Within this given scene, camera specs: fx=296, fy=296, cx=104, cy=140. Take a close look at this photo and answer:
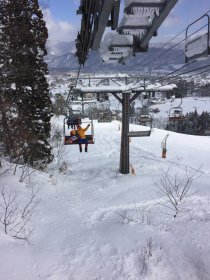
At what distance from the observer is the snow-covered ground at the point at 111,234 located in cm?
688

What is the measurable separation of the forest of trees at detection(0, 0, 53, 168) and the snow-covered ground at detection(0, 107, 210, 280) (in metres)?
2.31

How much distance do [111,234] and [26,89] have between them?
Result: 12454 mm

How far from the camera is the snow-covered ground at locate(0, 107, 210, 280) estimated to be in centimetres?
688

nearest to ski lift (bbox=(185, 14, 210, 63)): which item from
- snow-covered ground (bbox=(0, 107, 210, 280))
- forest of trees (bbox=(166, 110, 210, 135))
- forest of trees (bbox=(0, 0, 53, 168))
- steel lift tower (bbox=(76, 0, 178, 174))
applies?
steel lift tower (bbox=(76, 0, 178, 174))

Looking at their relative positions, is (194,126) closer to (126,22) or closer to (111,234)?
(111,234)

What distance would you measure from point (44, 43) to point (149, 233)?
1474 cm

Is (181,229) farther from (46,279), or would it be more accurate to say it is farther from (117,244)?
(46,279)

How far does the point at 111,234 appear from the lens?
8.91 meters

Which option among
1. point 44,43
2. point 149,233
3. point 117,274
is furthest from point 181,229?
point 44,43

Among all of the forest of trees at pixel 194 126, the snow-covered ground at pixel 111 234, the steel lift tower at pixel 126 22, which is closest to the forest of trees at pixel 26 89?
the snow-covered ground at pixel 111 234

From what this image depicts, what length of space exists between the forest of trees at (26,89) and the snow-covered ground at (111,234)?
2311mm

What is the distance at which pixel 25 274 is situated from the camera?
21.1 feet

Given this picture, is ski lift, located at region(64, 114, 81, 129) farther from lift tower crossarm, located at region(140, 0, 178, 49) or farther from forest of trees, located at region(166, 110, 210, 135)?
forest of trees, located at region(166, 110, 210, 135)

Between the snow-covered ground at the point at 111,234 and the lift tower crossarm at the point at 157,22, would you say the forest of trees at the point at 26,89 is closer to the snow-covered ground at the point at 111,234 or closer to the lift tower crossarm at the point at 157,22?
the snow-covered ground at the point at 111,234
